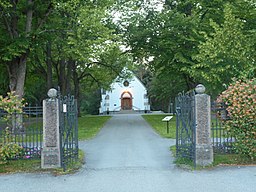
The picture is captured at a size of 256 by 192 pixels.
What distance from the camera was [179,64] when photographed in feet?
75.3

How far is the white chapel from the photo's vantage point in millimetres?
56938

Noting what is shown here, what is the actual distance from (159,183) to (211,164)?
7.22 ft

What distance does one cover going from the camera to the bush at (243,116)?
8.64 m

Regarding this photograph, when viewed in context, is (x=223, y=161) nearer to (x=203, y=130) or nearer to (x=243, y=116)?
(x=203, y=130)

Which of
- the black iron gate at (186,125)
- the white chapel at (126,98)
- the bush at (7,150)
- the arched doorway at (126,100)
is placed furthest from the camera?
the arched doorway at (126,100)

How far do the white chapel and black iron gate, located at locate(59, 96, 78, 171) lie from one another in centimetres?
4694

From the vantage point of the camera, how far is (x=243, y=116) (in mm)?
8703

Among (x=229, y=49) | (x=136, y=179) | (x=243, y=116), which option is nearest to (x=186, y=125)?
(x=243, y=116)

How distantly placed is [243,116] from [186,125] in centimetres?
165

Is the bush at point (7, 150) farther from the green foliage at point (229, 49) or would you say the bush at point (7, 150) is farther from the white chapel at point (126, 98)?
the white chapel at point (126, 98)

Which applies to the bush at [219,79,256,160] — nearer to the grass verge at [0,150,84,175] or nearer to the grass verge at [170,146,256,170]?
the grass verge at [170,146,256,170]

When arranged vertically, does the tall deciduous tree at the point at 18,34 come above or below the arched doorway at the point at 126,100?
above

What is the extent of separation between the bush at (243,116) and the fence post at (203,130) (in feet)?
2.19

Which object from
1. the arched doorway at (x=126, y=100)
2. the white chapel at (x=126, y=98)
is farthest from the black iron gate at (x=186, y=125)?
the arched doorway at (x=126, y=100)
